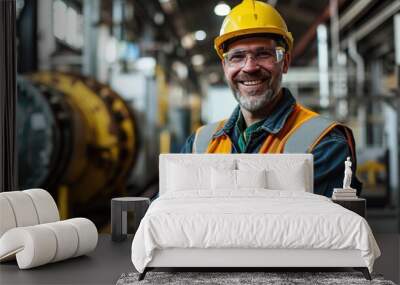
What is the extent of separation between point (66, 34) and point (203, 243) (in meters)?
4.74

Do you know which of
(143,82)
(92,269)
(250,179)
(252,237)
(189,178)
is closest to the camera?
(252,237)

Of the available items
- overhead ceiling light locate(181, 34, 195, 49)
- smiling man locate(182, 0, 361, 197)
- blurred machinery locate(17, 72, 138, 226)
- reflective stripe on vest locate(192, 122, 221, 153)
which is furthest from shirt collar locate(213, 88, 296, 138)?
overhead ceiling light locate(181, 34, 195, 49)

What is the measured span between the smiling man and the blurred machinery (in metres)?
1.73

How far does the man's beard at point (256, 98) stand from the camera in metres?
3.96

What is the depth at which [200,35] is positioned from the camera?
662 centimetres

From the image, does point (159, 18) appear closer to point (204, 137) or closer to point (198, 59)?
point (198, 59)

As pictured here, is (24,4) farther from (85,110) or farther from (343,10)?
(343,10)

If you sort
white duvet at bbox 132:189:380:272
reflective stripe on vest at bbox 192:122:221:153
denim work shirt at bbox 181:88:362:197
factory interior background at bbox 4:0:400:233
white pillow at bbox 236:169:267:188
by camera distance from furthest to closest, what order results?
factory interior background at bbox 4:0:400:233 → reflective stripe on vest at bbox 192:122:221:153 → denim work shirt at bbox 181:88:362:197 → white pillow at bbox 236:169:267:188 → white duvet at bbox 132:189:380:272

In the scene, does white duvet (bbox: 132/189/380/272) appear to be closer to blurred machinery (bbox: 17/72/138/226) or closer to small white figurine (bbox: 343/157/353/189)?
small white figurine (bbox: 343/157/353/189)

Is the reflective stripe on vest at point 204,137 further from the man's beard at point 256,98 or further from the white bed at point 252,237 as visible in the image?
the white bed at point 252,237

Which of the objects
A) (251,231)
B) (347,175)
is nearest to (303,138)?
(347,175)

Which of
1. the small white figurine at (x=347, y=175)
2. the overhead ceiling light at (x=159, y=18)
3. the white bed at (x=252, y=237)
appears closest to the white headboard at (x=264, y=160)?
the small white figurine at (x=347, y=175)

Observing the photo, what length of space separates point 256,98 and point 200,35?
111 inches

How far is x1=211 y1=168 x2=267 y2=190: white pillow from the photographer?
12.2ft
